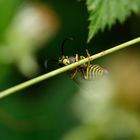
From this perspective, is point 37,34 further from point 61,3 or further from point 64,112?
point 64,112

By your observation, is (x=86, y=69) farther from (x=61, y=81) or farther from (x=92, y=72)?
(x=61, y=81)

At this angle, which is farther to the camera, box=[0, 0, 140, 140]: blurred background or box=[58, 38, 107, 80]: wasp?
box=[0, 0, 140, 140]: blurred background

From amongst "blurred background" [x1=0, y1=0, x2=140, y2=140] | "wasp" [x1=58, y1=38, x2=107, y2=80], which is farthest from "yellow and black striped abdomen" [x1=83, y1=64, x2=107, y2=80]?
"blurred background" [x1=0, y1=0, x2=140, y2=140]

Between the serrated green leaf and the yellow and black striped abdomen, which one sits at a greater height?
the serrated green leaf

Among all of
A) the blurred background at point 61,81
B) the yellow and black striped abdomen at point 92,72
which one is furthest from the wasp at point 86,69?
the blurred background at point 61,81

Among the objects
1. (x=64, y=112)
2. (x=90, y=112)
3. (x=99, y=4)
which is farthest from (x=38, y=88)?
(x=99, y=4)

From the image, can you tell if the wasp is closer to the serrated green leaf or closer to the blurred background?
the serrated green leaf

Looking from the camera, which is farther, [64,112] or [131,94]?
[64,112]
